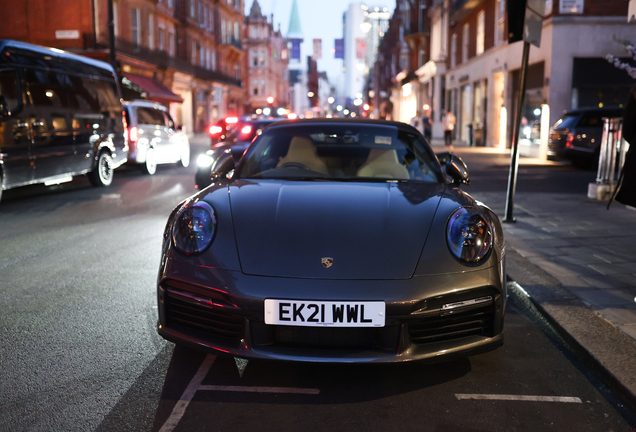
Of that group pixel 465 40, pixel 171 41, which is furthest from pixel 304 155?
pixel 171 41

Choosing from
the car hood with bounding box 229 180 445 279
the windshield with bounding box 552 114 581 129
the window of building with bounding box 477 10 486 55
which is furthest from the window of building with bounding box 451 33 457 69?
the car hood with bounding box 229 180 445 279

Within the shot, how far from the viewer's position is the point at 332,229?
10.6 feet

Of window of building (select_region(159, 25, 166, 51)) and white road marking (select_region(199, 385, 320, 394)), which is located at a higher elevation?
window of building (select_region(159, 25, 166, 51))

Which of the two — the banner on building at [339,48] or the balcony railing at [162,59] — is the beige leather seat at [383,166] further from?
the banner on building at [339,48]

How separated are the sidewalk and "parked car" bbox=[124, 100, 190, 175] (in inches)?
363

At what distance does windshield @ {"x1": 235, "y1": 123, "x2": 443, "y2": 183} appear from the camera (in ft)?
13.9

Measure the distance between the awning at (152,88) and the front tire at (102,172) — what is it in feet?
64.8

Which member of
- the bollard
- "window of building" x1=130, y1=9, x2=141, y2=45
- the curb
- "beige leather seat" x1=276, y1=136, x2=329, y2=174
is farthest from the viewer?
"window of building" x1=130, y1=9, x2=141, y2=45

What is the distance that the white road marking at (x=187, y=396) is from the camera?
2.69m

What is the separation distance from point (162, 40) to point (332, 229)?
39.6m

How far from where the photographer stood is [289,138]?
4.62 metres

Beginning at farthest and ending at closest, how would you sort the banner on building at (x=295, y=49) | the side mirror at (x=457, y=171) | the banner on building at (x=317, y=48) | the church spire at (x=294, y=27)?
1. the church spire at (x=294, y=27)
2. the banner on building at (x=295, y=49)
3. the banner on building at (x=317, y=48)
4. the side mirror at (x=457, y=171)

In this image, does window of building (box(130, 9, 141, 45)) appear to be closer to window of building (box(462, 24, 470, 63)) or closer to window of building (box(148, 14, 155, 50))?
window of building (box(148, 14, 155, 50))

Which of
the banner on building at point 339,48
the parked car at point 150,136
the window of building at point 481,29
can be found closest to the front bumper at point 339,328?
the parked car at point 150,136
